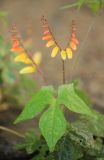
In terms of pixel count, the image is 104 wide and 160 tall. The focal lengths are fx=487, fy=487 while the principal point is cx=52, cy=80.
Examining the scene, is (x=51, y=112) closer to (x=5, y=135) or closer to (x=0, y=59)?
(x=5, y=135)

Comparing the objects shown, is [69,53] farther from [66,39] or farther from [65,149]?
[66,39]

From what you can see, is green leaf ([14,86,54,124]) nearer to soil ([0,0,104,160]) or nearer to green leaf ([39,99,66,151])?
green leaf ([39,99,66,151])

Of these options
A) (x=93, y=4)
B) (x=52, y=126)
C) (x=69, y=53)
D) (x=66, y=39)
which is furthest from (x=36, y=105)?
(x=66, y=39)

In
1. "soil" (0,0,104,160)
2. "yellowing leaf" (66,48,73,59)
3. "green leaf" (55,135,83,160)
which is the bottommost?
"soil" (0,0,104,160)

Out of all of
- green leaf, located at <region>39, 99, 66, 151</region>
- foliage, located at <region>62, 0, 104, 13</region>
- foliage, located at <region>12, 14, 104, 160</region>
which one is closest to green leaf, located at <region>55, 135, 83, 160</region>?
foliage, located at <region>12, 14, 104, 160</region>

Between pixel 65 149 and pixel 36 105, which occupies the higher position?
pixel 36 105

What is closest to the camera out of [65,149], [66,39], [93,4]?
[65,149]

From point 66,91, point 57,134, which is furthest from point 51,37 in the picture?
point 57,134
